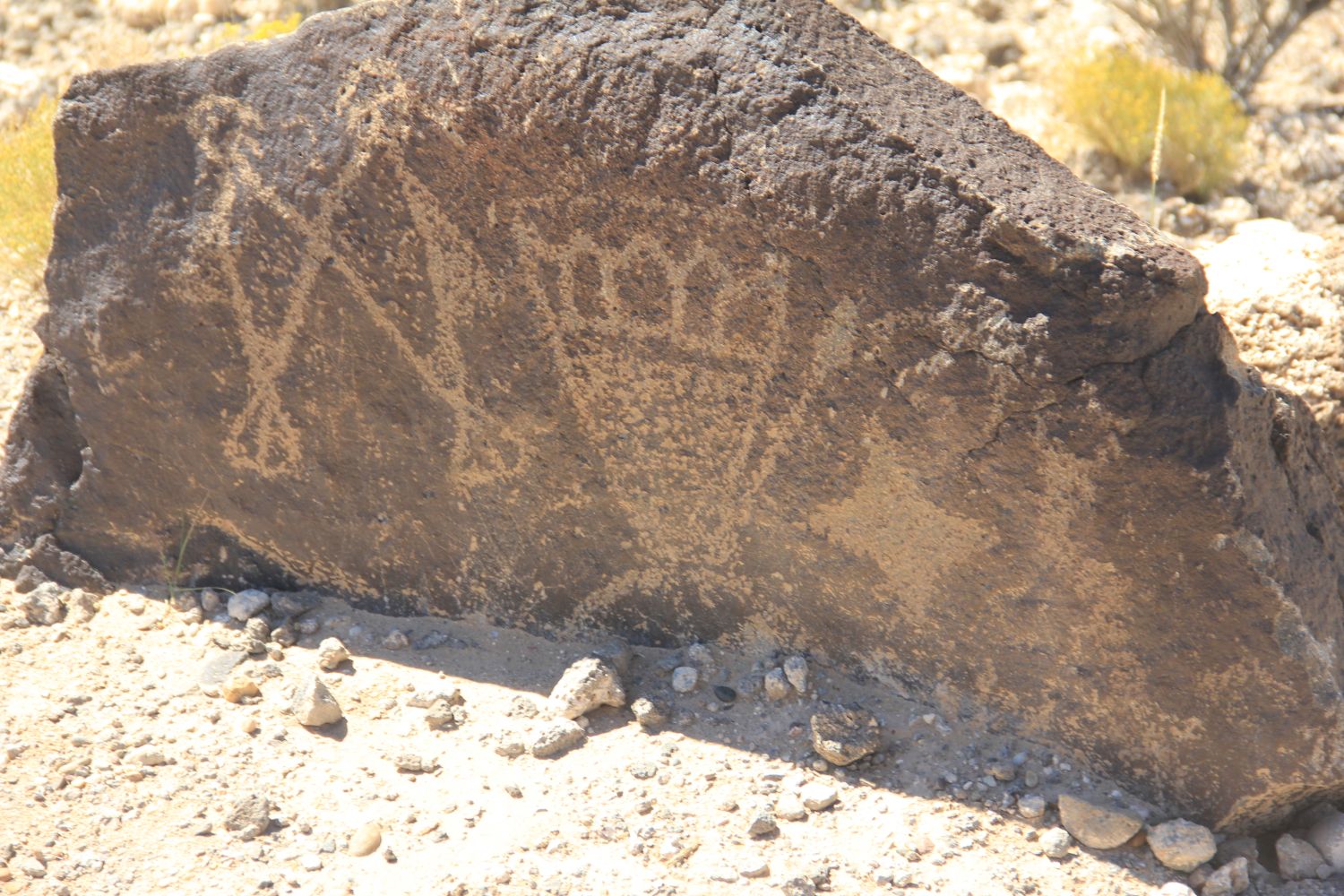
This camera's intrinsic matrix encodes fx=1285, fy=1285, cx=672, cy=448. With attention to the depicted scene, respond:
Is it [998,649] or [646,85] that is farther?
[998,649]

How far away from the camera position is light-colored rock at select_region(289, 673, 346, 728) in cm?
229

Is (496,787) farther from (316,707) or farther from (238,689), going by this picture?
(238,689)

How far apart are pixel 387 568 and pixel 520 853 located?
723 mm

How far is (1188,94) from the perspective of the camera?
14.2 ft

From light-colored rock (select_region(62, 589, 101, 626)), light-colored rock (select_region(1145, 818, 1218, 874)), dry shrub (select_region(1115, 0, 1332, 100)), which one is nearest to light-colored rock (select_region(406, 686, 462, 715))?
light-colored rock (select_region(62, 589, 101, 626))

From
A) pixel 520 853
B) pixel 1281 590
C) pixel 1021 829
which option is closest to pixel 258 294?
pixel 520 853

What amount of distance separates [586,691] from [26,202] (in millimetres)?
2539

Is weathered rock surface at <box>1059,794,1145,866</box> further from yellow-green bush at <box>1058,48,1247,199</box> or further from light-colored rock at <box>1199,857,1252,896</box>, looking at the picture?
yellow-green bush at <box>1058,48,1247,199</box>

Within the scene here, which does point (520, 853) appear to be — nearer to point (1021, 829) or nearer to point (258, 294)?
point (1021, 829)

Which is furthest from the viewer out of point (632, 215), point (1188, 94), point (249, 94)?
point (1188, 94)

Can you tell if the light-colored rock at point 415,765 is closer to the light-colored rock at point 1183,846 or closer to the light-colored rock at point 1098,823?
the light-colored rock at point 1098,823

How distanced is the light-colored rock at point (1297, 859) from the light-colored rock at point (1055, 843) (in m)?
0.35

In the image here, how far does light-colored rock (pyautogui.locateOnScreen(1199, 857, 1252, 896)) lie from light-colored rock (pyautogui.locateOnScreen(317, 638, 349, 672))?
1550 mm

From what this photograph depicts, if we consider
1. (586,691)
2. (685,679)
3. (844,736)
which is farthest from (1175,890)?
(586,691)
